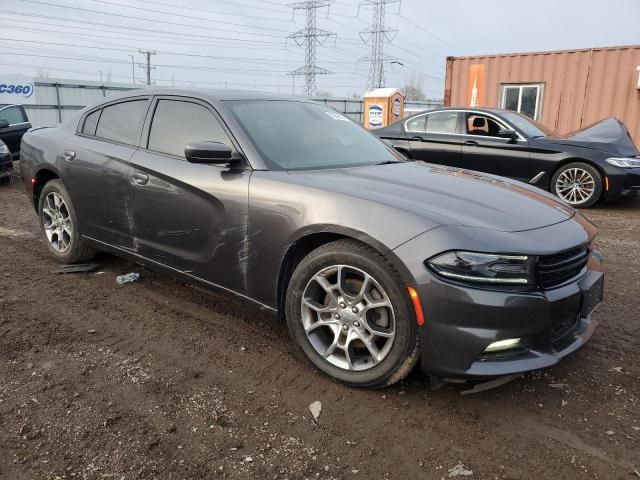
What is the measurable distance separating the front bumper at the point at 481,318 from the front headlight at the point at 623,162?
613 centimetres

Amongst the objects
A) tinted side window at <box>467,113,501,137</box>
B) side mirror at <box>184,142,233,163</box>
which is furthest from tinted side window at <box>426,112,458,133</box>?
side mirror at <box>184,142,233,163</box>

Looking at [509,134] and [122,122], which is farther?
[509,134]

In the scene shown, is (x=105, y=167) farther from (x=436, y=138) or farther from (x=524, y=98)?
(x=524, y=98)

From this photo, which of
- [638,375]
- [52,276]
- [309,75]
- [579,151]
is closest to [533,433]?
[638,375]

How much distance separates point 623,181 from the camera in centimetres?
756

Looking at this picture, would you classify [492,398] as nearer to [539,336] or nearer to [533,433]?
[533,433]

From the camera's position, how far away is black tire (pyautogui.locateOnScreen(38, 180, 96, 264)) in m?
4.36

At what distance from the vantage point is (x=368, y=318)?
8.57 feet

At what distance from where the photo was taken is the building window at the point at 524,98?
43.0 feet

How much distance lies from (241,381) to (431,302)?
1.14m

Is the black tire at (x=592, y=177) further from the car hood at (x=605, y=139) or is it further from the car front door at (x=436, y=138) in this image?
the car front door at (x=436, y=138)

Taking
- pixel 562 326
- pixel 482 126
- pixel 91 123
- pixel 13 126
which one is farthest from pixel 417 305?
pixel 13 126

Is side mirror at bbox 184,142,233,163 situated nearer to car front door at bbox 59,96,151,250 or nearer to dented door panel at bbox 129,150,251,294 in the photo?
dented door panel at bbox 129,150,251,294

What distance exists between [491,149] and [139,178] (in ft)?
20.3
